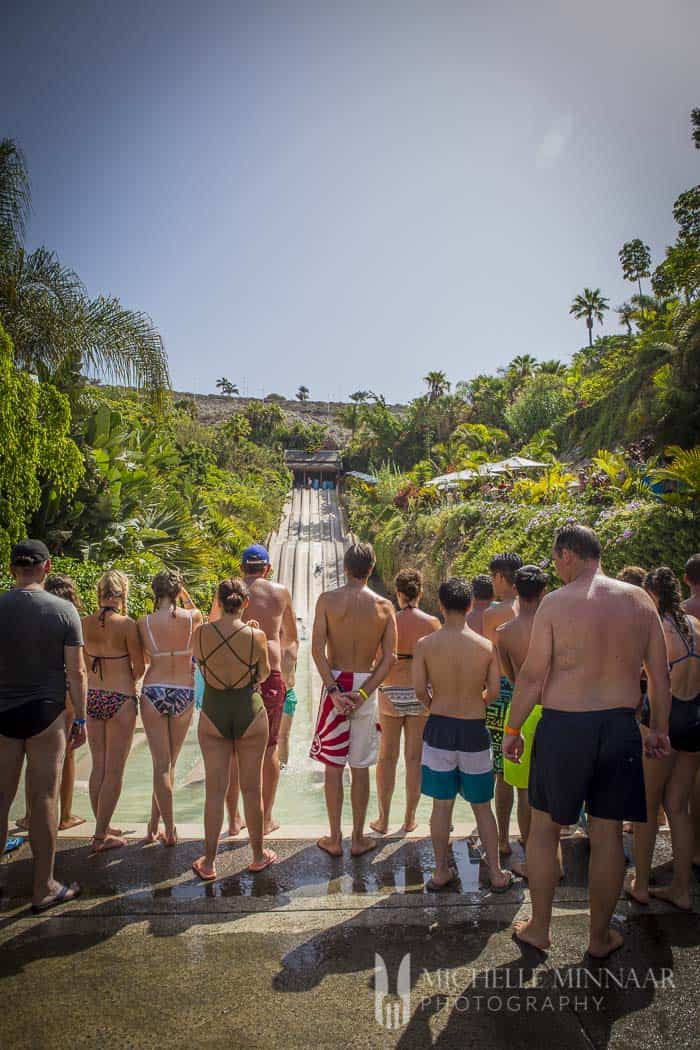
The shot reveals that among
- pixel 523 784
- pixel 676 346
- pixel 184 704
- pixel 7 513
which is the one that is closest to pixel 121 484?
pixel 7 513

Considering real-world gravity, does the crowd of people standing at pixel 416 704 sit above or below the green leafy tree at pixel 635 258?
below

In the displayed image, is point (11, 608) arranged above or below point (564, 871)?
above

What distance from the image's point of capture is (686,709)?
137 inches

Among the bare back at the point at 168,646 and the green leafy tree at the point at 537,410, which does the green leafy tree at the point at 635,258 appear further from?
the bare back at the point at 168,646

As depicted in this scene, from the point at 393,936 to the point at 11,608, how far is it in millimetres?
2447

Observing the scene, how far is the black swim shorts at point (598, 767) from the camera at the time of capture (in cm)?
279

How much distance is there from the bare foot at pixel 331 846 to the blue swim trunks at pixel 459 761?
2.47ft

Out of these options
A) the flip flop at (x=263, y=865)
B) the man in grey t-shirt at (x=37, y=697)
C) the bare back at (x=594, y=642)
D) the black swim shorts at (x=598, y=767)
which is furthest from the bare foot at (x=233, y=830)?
the bare back at (x=594, y=642)

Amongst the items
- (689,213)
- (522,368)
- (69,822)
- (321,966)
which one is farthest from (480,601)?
(522,368)

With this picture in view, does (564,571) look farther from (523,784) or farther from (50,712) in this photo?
(50,712)

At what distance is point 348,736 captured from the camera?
397 cm

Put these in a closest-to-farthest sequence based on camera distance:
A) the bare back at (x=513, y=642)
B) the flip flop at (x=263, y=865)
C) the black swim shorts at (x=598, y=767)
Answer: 1. the black swim shorts at (x=598, y=767)
2. the flip flop at (x=263, y=865)
3. the bare back at (x=513, y=642)

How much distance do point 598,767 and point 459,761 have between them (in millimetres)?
935

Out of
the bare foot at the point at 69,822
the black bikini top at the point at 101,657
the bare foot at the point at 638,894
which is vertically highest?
the black bikini top at the point at 101,657
